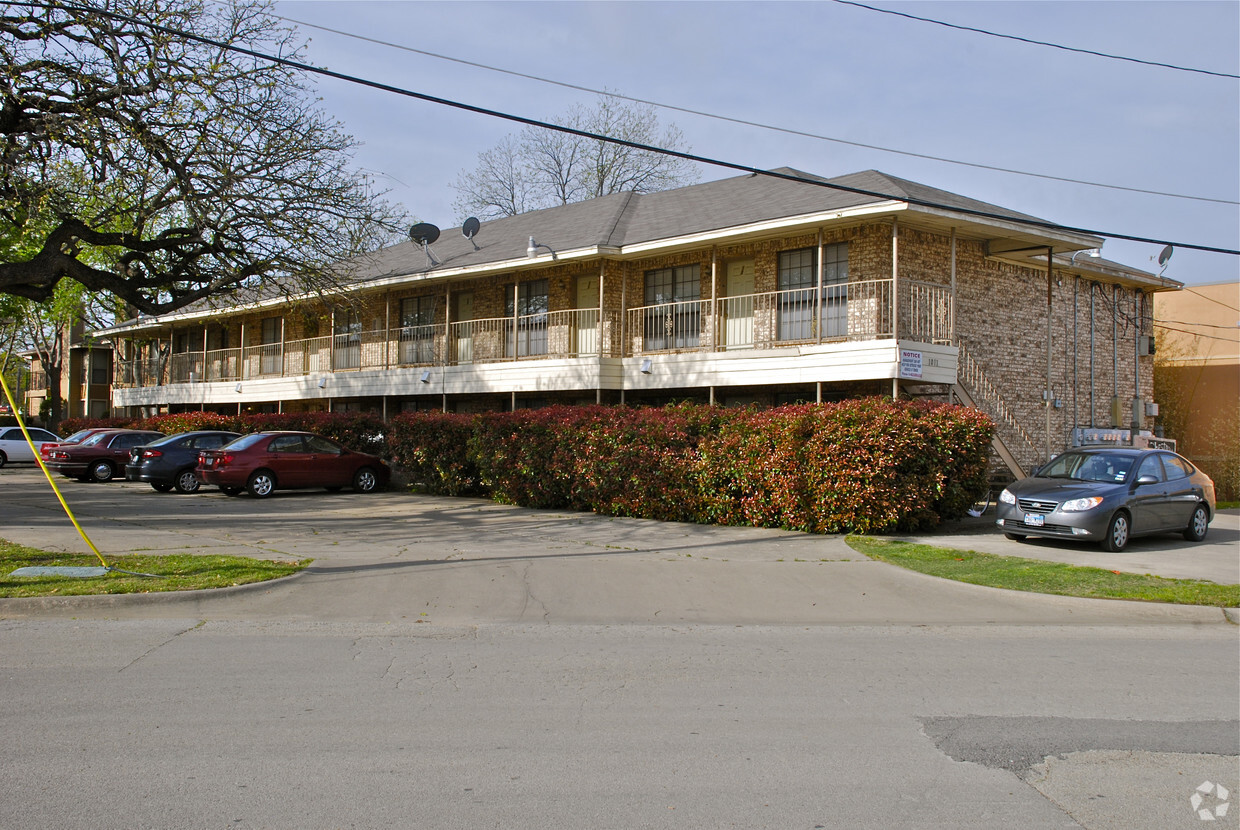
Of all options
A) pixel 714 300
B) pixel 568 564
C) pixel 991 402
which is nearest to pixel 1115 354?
pixel 991 402

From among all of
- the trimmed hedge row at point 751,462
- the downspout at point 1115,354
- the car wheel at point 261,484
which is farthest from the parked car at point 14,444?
the downspout at point 1115,354

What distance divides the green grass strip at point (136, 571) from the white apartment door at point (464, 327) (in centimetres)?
1495

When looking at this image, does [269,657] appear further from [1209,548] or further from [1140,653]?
[1209,548]

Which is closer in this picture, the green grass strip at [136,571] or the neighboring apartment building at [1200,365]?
the green grass strip at [136,571]

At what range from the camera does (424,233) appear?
28500mm

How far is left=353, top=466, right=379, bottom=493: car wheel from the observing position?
73.7ft

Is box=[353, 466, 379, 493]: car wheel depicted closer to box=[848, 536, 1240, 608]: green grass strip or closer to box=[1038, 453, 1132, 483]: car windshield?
box=[848, 536, 1240, 608]: green grass strip

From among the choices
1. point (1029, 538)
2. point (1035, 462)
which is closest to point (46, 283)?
point (1029, 538)

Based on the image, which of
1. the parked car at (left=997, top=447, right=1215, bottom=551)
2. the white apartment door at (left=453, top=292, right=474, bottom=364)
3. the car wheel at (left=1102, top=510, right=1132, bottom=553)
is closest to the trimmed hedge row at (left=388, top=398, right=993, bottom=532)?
the parked car at (left=997, top=447, right=1215, bottom=551)

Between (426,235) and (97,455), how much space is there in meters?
11.1

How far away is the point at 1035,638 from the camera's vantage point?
8383 mm

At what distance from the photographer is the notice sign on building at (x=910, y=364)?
17.1 metres

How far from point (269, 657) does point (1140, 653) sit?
708 cm

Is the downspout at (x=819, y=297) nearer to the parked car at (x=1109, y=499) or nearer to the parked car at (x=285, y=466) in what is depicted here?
the parked car at (x=1109, y=499)
